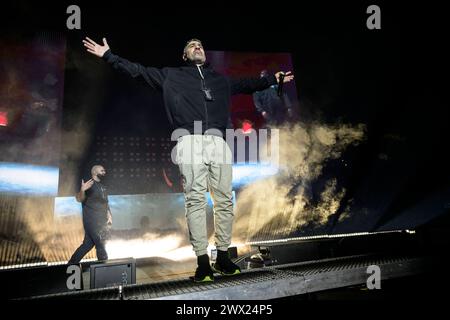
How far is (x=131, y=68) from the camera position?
8.04 ft

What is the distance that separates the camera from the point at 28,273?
7.77 ft

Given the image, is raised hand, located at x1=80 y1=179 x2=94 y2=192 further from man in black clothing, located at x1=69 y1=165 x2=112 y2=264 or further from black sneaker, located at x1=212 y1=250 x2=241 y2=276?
black sneaker, located at x1=212 y1=250 x2=241 y2=276

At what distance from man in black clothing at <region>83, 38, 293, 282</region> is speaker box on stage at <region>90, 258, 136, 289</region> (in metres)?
0.77

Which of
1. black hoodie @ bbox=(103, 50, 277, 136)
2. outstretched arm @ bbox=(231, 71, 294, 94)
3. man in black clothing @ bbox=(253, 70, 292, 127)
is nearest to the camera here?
black hoodie @ bbox=(103, 50, 277, 136)

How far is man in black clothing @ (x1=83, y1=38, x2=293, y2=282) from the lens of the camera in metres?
2.20

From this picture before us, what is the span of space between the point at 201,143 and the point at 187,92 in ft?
1.61

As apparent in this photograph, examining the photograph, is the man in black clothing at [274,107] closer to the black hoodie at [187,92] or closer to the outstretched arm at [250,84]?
the outstretched arm at [250,84]

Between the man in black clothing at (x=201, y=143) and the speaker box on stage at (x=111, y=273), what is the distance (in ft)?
2.52

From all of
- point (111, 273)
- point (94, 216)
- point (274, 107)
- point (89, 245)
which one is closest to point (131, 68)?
point (111, 273)

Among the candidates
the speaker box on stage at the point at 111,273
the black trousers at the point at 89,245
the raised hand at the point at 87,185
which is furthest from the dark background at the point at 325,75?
the speaker box on stage at the point at 111,273

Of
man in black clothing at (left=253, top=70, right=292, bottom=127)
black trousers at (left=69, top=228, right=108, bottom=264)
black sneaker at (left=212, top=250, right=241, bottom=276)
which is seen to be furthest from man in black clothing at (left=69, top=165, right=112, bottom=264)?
man in black clothing at (left=253, top=70, right=292, bottom=127)

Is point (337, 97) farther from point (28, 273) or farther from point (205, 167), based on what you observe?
point (28, 273)

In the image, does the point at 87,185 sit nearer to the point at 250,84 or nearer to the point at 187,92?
the point at 187,92

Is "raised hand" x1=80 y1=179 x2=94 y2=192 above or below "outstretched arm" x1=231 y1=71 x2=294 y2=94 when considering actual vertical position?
below
